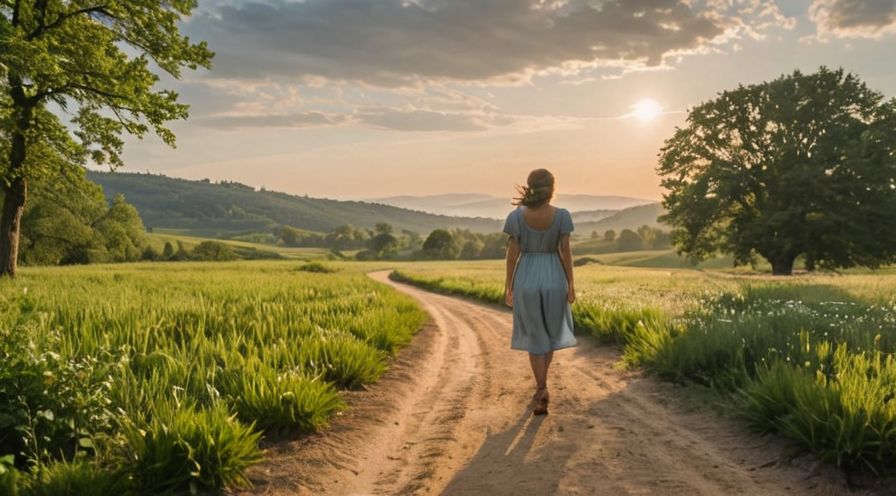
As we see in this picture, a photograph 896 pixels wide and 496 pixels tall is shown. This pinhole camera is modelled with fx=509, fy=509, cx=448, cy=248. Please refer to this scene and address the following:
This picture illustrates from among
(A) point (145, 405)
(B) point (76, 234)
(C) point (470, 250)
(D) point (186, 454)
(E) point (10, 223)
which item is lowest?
(C) point (470, 250)

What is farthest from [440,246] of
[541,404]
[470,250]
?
[541,404]

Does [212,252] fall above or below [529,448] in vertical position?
below

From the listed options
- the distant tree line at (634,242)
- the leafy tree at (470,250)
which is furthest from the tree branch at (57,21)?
the distant tree line at (634,242)

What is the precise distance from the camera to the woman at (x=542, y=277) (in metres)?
6.36

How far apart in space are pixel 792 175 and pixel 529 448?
31584 millimetres

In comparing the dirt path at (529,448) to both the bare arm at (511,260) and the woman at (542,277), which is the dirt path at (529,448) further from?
the bare arm at (511,260)

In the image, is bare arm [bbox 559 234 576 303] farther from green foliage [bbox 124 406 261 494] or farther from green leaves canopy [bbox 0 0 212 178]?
green leaves canopy [bbox 0 0 212 178]

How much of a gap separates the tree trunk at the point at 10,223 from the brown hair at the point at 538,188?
21714mm

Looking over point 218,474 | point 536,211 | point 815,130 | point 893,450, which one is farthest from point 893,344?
point 815,130

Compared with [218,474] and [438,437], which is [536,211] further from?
[218,474]

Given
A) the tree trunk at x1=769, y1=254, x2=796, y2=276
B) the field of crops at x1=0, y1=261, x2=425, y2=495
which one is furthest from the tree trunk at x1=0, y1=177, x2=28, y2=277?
the tree trunk at x1=769, y1=254, x2=796, y2=276

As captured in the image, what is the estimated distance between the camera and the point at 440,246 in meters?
115

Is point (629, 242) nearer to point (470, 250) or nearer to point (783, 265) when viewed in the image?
point (470, 250)

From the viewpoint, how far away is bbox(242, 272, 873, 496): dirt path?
14.0 ft
